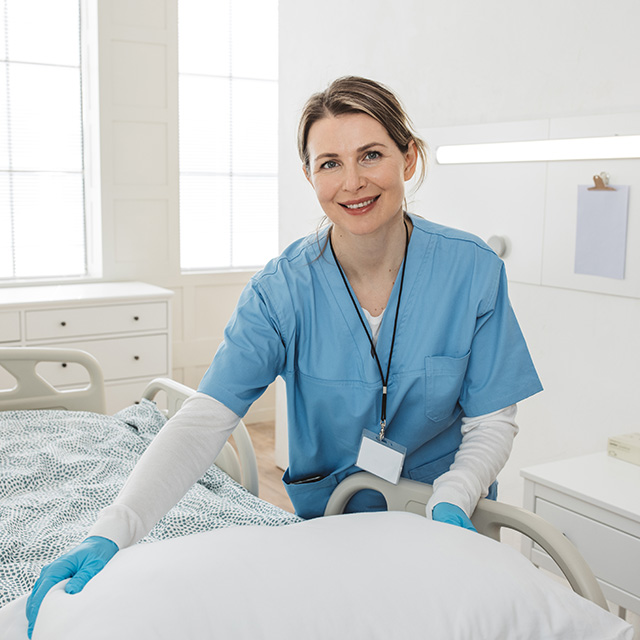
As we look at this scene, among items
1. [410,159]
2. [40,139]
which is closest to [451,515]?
[410,159]

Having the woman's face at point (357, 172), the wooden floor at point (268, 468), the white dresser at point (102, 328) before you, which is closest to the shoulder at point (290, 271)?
the woman's face at point (357, 172)

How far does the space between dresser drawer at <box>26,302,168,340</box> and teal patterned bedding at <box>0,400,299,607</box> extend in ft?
4.32

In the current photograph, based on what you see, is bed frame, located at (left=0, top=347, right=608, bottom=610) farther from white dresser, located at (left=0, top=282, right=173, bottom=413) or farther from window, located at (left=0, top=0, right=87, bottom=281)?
window, located at (left=0, top=0, right=87, bottom=281)

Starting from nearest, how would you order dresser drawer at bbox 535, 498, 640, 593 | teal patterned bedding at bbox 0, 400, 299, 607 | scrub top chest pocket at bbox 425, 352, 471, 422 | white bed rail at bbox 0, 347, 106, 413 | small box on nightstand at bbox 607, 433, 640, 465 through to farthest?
scrub top chest pocket at bbox 425, 352, 471, 422 < teal patterned bedding at bbox 0, 400, 299, 607 < dresser drawer at bbox 535, 498, 640, 593 < small box on nightstand at bbox 607, 433, 640, 465 < white bed rail at bbox 0, 347, 106, 413

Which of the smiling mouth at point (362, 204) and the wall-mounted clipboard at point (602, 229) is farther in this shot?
the wall-mounted clipboard at point (602, 229)

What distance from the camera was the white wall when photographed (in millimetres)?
2098

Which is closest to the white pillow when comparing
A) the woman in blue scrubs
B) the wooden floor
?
the woman in blue scrubs

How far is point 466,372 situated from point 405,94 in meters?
1.67

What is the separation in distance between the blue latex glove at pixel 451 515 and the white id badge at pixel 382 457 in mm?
137

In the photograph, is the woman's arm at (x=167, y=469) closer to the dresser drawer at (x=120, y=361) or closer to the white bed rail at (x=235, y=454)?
the white bed rail at (x=235, y=454)

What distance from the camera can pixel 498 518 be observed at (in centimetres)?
126

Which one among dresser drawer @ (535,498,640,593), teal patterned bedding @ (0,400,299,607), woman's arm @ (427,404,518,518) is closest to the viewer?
woman's arm @ (427,404,518,518)

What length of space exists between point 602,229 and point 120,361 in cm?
228

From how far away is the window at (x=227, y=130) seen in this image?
428 cm
